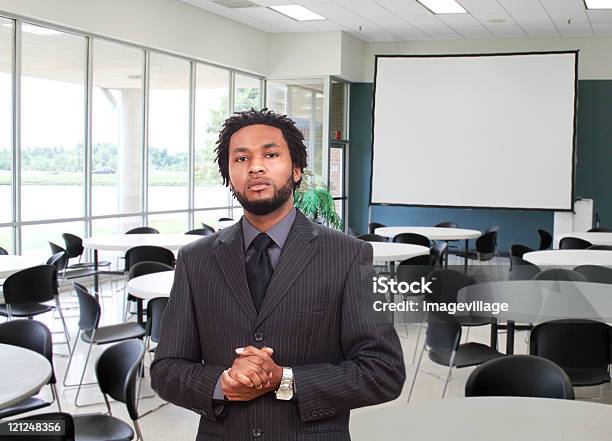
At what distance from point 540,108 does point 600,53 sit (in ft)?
6.88

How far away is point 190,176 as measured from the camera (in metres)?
11.8

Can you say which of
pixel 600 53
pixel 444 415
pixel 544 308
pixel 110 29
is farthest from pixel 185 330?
pixel 600 53

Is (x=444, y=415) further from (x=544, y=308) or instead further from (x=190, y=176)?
(x=190, y=176)

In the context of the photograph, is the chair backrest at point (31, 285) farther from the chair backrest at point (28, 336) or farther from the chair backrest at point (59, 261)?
the chair backrest at point (28, 336)

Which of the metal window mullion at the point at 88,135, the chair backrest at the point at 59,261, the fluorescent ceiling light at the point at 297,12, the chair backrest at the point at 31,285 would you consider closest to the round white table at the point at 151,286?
the chair backrest at the point at 31,285

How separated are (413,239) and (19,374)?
6.06m

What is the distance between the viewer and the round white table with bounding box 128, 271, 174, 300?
4969 millimetres

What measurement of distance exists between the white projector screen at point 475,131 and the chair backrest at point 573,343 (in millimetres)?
7811

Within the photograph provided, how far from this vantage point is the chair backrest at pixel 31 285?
18.8 feet

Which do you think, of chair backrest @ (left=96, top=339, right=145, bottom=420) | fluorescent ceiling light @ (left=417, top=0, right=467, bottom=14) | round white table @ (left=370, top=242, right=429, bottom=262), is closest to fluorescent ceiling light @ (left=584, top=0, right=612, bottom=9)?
→ fluorescent ceiling light @ (left=417, top=0, right=467, bottom=14)

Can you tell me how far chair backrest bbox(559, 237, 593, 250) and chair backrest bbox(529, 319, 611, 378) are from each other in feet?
12.5

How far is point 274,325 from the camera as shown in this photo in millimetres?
1697

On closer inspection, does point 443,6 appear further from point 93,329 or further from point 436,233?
point 93,329

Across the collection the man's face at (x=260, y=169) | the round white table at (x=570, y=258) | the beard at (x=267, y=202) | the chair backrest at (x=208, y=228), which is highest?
the man's face at (x=260, y=169)
